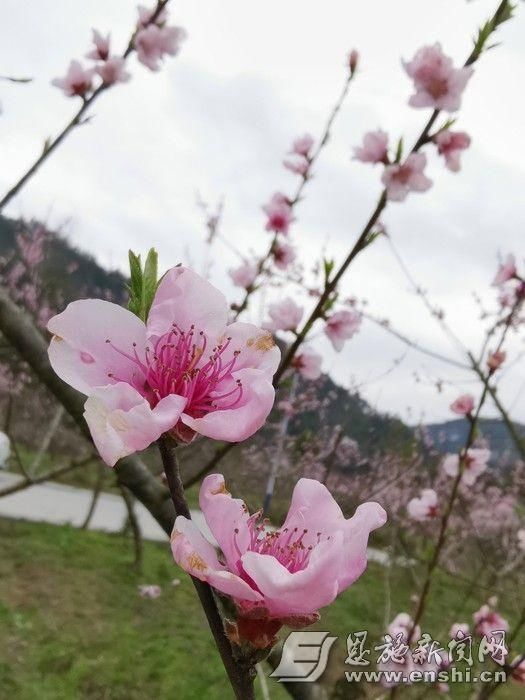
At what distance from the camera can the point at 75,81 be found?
2.35 meters

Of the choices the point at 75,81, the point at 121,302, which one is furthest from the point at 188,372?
the point at 121,302

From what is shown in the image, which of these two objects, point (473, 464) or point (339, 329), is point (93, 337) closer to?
point (339, 329)

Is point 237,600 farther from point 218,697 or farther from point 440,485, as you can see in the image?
point 440,485

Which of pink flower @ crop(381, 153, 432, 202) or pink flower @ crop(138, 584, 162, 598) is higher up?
pink flower @ crop(381, 153, 432, 202)

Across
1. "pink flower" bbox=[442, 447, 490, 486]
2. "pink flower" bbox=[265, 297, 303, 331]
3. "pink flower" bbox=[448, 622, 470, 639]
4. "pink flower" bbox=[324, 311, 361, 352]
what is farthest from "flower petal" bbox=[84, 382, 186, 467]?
"pink flower" bbox=[442, 447, 490, 486]

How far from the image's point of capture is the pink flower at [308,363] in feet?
7.27

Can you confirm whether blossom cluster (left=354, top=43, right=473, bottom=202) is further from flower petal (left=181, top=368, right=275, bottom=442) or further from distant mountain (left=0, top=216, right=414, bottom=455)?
flower petal (left=181, top=368, right=275, bottom=442)

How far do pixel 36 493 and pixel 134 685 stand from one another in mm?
5164

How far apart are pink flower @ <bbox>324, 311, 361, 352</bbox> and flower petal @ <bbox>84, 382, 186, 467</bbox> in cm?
177

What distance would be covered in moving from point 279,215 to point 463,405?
1.27 metres

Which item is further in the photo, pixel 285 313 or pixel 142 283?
pixel 285 313

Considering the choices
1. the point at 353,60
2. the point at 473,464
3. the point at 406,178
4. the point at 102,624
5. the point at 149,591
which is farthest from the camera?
the point at 149,591

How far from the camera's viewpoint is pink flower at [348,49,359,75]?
7.06ft

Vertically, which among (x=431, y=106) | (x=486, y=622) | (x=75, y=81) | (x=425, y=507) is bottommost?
(x=486, y=622)
